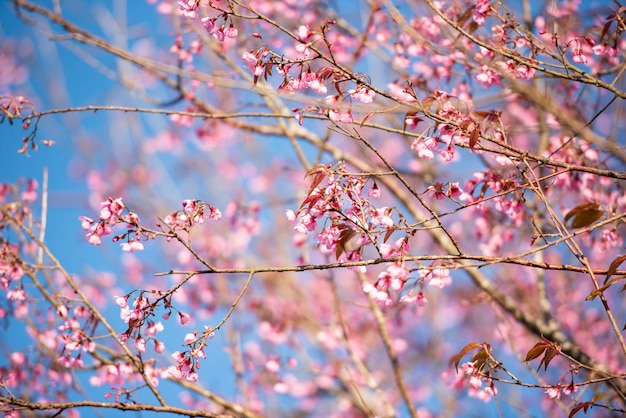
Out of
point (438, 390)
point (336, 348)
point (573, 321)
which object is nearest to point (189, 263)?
point (336, 348)

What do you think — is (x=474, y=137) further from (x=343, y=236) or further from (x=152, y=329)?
(x=152, y=329)

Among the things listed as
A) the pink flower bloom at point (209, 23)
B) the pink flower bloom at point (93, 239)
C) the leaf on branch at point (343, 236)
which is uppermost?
the pink flower bloom at point (209, 23)

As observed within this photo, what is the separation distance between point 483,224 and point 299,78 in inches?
77.7

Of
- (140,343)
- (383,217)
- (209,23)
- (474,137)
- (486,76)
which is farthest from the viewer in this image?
(486,76)

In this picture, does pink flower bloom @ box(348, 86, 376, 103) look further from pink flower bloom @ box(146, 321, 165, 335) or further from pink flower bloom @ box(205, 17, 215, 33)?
pink flower bloom @ box(146, 321, 165, 335)

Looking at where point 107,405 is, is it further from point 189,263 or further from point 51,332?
point 189,263

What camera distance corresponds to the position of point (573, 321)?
5547 millimetres

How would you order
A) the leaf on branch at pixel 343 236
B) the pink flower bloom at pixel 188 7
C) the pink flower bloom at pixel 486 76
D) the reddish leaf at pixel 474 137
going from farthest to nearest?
the pink flower bloom at pixel 486 76, the pink flower bloom at pixel 188 7, the leaf on branch at pixel 343 236, the reddish leaf at pixel 474 137

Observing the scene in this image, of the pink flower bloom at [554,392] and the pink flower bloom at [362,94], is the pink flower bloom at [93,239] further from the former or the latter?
the pink flower bloom at [554,392]

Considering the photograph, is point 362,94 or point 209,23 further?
point 209,23

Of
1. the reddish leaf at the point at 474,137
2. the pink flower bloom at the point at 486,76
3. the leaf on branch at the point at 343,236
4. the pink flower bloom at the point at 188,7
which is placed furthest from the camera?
the pink flower bloom at the point at 486,76

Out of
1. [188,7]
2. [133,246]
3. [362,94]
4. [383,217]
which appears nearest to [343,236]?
[383,217]

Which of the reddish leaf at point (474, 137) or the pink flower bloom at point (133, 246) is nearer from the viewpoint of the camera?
the reddish leaf at point (474, 137)

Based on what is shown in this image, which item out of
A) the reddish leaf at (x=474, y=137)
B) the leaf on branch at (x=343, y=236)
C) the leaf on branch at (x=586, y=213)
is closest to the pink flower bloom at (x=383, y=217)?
the leaf on branch at (x=343, y=236)
